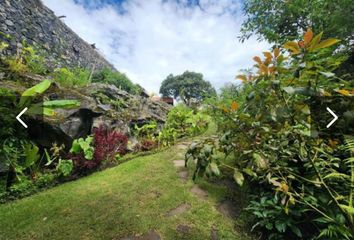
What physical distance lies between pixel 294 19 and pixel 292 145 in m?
4.64

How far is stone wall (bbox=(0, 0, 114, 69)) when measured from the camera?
543 centimetres

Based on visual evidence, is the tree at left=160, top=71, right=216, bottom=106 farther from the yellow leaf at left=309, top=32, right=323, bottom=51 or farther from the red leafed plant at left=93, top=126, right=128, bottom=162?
the yellow leaf at left=309, top=32, right=323, bottom=51

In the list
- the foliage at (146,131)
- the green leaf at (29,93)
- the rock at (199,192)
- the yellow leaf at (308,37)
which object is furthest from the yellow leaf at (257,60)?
the foliage at (146,131)

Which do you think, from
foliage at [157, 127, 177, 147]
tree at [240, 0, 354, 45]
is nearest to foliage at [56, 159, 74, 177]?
foliage at [157, 127, 177, 147]

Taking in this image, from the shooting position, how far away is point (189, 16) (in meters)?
6.80

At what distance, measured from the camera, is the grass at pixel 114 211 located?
2.17m

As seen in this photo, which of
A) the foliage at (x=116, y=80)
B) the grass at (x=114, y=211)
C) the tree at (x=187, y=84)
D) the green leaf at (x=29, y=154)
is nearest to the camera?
the grass at (x=114, y=211)

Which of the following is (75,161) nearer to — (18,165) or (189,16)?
(18,165)

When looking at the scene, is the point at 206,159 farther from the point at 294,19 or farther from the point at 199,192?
the point at 294,19

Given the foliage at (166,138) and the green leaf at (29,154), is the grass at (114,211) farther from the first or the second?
the foliage at (166,138)

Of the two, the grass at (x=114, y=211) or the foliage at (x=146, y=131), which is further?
the foliage at (x=146, y=131)

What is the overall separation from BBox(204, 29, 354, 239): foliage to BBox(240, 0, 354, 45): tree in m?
2.23

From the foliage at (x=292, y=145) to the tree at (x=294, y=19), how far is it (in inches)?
87.7

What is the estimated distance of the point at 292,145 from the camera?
2.19 m
